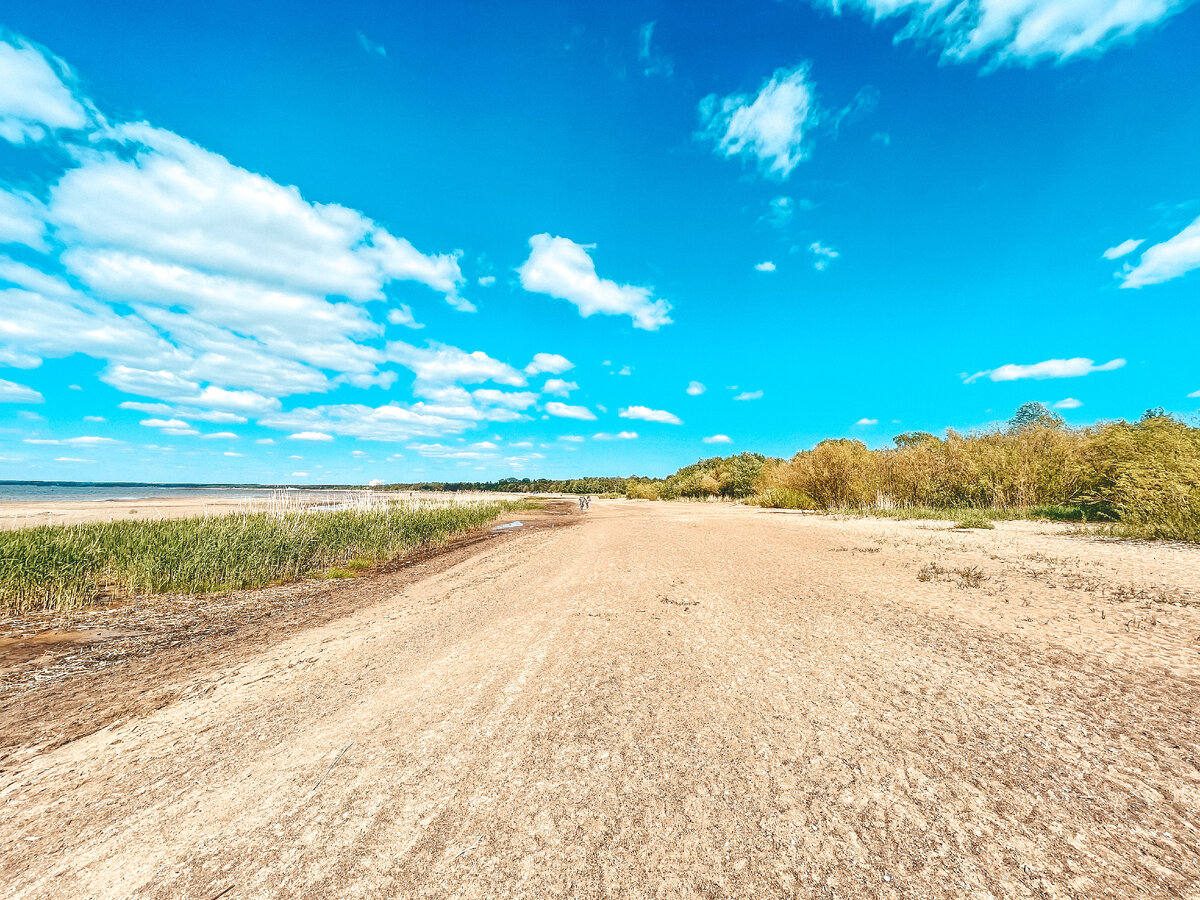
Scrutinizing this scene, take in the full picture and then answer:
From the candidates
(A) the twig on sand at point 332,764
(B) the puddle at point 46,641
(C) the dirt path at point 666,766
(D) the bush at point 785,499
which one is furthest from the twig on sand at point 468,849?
(D) the bush at point 785,499

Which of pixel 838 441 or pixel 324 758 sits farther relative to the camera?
pixel 838 441

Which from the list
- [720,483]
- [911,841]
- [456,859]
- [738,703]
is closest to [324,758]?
[456,859]

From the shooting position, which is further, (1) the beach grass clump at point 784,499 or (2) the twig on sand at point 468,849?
(1) the beach grass clump at point 784,499

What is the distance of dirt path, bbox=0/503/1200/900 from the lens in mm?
2037

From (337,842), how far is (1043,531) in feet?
58.6

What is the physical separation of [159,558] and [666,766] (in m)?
13.4

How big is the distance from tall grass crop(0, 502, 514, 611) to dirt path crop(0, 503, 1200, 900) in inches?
248

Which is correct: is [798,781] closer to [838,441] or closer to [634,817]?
[634,817]

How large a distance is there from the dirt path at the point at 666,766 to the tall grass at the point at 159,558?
20.7 feet

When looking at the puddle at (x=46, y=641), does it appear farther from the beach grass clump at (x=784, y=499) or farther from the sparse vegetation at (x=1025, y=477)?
the beach grass clump at (x=784, y=499)

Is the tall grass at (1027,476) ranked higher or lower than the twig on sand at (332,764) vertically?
higher

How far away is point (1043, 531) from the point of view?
43.0ft

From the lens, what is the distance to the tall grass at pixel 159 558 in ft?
30.3

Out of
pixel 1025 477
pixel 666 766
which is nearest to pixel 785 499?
pixel 1025 477
